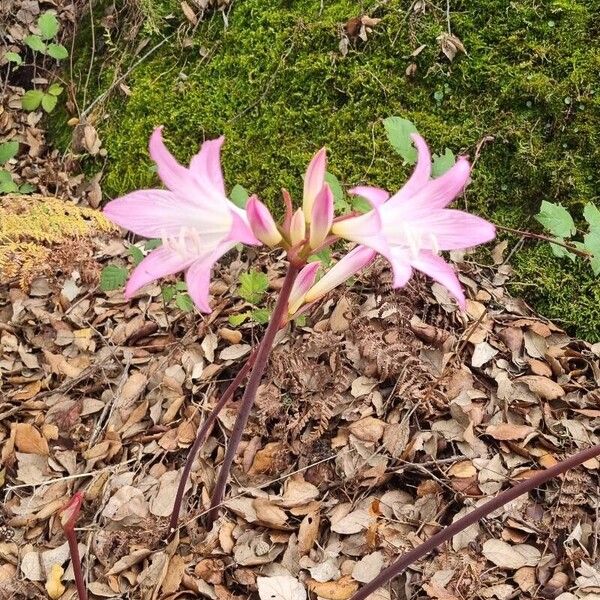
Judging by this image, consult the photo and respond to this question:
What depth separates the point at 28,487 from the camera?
2.68 m

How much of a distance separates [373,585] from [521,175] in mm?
1907

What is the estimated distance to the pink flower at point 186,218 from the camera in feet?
4.50

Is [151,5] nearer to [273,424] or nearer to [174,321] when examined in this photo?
[174,321]

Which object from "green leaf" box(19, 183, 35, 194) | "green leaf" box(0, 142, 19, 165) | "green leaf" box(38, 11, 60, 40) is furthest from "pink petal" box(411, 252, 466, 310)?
"green leaf" box(38, 11, 60, 40)

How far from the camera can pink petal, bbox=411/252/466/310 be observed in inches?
54.7

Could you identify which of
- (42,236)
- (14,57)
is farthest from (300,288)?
(14,57)

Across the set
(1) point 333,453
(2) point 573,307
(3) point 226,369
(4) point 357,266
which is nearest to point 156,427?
(3) point 226,369

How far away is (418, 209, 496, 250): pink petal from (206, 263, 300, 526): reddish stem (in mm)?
295

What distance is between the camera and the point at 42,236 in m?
2.99

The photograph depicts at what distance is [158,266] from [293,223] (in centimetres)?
28

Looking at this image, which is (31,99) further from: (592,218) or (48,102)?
(592,218)

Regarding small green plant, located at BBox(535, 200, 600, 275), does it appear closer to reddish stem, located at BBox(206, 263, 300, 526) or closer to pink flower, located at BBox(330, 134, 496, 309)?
pink flower, located at BBox(330, 134, 496, 309)

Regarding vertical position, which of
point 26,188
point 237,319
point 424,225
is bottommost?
point 237,319

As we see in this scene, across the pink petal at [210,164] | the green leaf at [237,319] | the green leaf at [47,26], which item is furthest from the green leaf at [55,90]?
the pink petal at [210,164]
